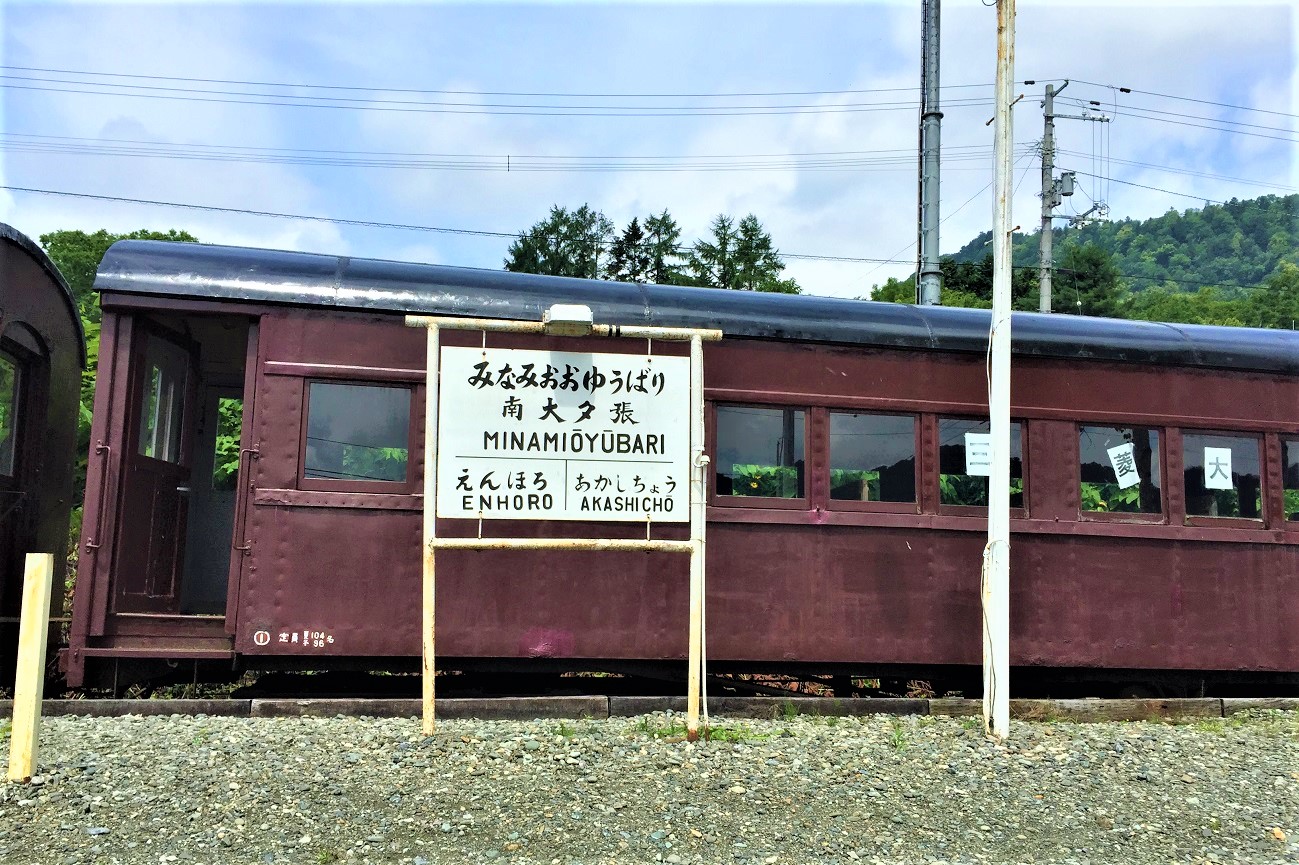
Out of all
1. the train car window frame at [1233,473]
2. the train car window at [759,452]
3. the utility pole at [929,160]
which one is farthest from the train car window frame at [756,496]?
the utility pole at [929,160]

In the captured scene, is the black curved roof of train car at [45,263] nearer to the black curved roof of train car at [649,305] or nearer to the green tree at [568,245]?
the black curved roof of train car at [649,305]

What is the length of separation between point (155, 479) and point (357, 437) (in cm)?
164

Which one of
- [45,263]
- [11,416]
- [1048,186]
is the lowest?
[11,416]

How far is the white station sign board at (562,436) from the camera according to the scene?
5.47 meters

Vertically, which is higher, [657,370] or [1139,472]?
[657,370]

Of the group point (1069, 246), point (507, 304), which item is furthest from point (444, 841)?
point (1069, 246)

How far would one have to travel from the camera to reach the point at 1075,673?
6809 millimetres

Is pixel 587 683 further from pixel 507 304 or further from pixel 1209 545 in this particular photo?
pixel 1209 545

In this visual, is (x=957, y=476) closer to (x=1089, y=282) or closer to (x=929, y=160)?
(x=929, y=160)

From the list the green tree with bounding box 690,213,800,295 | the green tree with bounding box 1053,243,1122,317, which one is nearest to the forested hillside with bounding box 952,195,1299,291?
the green tree with bounding box 1053,243,1122,317

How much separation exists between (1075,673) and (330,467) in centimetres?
526

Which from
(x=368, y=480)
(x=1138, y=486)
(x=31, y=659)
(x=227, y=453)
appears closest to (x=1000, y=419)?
(x=1138, y=486)

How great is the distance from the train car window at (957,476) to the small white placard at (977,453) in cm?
3

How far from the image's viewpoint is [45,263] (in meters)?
6.82
